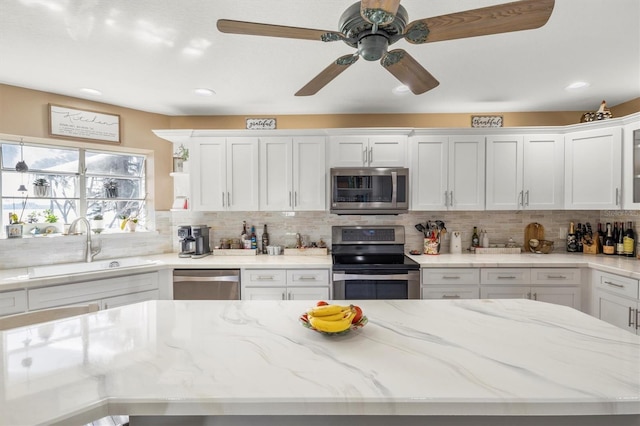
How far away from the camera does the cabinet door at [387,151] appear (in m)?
3.07

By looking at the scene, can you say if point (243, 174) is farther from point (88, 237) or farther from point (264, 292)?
point (88, 237)

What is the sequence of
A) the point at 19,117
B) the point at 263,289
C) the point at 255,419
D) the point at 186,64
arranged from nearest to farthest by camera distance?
the point at 255,419, the point at 186,64, the point at 19,117, the point at 263,289

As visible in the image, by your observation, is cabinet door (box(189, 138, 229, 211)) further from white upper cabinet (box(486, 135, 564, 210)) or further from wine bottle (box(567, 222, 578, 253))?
wine bottle (box(567, 222, 578, 253))

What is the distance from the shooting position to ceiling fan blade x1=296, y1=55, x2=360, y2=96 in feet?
4.11

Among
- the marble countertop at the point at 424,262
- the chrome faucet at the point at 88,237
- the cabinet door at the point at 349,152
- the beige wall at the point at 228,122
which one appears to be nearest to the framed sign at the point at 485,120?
the beige wall at the point at 228,122

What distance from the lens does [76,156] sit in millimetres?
2930

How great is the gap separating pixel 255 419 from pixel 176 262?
2.27 meters

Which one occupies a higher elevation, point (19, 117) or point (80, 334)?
point (19, 117)

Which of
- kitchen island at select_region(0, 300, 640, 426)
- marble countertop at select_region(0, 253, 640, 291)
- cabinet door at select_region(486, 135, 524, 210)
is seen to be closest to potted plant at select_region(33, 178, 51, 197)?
marble countertop at select_region(0, 253, 640, 291)

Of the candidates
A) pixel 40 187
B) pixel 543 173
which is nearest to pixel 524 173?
pixel 543 173

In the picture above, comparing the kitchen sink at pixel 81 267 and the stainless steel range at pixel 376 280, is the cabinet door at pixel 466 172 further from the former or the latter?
the kitchen sink at pixel 81 267

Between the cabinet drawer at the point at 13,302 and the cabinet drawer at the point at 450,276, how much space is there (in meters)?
3.18

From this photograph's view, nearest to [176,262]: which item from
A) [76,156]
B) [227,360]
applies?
[76,156]

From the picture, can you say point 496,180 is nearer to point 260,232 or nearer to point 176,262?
point 260,232
